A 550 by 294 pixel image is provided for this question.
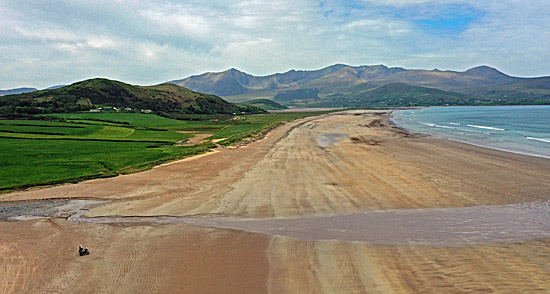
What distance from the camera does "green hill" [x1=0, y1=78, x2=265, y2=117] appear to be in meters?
103

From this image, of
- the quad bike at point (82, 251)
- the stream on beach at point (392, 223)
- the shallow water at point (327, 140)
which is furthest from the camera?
the shallow water at point (327, 140)

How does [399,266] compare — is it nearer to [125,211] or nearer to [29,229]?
[125,211]

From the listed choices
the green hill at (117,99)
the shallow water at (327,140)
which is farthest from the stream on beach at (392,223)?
the green hill at (117,99)

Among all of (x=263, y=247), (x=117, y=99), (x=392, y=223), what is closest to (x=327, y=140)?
(x=392, y=223)

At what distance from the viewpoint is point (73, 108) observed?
Answer: 10000 centimetres

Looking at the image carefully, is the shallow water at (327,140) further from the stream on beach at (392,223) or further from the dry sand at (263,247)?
the stream on beach at (392,223)

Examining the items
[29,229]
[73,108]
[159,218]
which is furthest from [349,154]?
[73,108]

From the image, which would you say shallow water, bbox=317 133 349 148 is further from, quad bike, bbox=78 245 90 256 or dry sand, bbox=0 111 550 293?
quad bike, bbox=78 245 90 256

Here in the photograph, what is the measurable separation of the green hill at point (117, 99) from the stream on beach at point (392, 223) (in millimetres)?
88015

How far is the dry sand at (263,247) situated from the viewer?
30.8ft

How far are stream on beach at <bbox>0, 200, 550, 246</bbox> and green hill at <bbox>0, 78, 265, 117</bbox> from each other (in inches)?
3465

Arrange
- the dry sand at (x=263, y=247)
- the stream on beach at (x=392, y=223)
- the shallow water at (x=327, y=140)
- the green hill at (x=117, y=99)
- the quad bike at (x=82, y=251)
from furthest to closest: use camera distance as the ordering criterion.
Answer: the green hill at (x=117, y=99) < the shallow water at (x=327, y=140) < the stream on beach at (x=392, y=223) < the quad bike at (x=82, y=251) < the dry sand at (x=263, y=247)

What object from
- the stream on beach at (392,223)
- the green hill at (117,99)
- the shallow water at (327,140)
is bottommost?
the stream on beach at (392,223)

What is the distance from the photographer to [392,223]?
46.8ft
